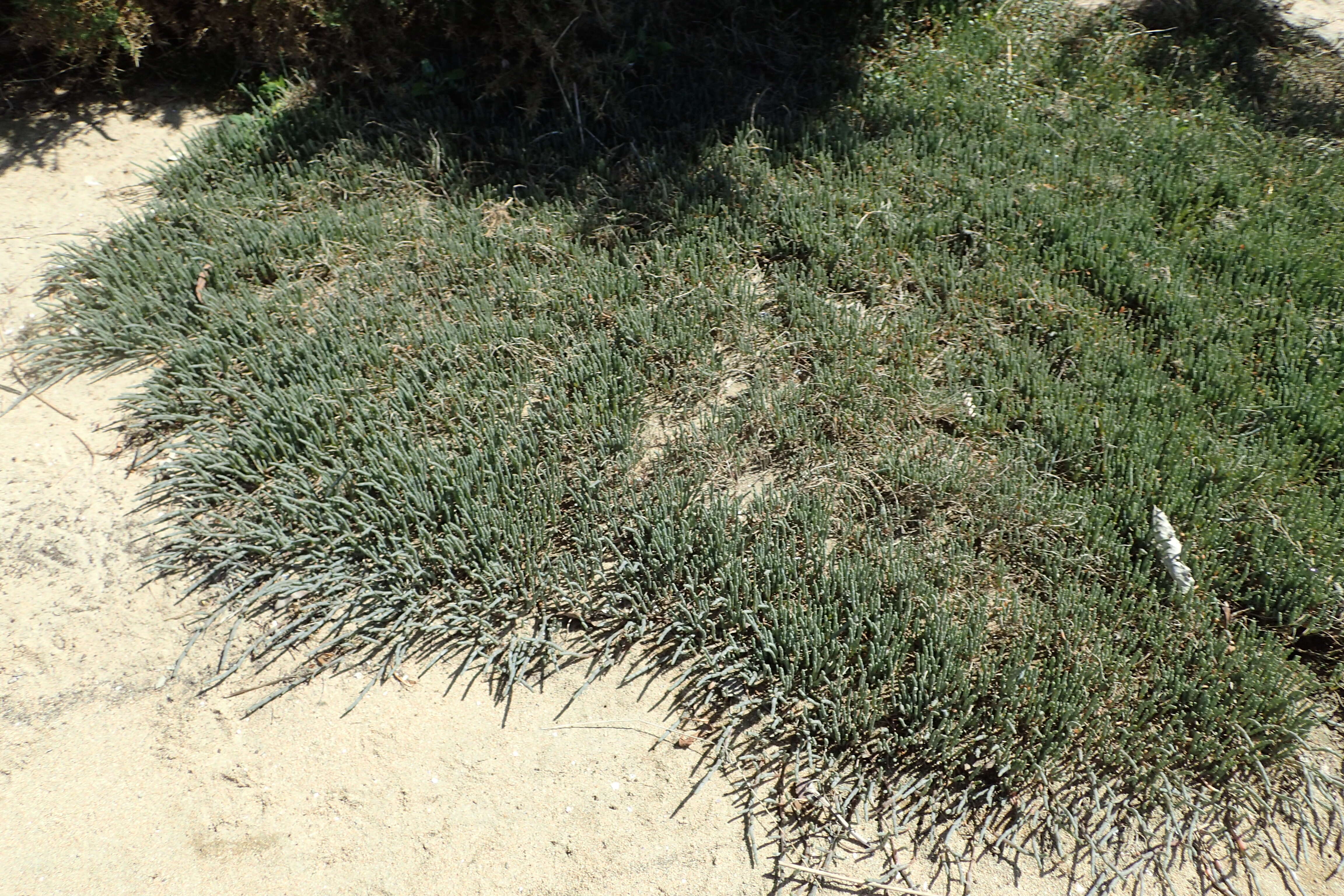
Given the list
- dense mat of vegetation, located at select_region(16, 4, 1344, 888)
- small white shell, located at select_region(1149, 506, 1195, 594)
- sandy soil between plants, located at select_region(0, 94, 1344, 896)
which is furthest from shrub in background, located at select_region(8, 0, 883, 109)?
small white shell, located at select_region(1149, 506, 1195, 594)

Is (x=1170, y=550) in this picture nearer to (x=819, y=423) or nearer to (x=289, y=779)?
(x=819, y=423)

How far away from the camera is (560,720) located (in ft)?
10.7

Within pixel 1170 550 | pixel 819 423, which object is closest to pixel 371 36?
pixel 819 423

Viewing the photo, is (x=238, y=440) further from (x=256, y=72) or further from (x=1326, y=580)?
(x=1326, y=580)

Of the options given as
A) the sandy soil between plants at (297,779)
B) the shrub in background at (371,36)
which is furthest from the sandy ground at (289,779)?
the shrub in background at (371,36)

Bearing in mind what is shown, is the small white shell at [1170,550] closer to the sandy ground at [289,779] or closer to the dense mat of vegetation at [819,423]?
the dense mat of vegetation at [819,423]

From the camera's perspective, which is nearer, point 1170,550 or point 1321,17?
point 1170,550

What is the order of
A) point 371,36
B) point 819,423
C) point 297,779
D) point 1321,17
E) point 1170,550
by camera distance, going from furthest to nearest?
point 1321,17
point 371,36
point 819,423
point 1170,550
point 297,779

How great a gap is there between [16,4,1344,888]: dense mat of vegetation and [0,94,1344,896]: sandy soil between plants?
171mm

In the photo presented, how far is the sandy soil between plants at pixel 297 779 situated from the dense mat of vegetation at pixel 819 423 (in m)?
0.17

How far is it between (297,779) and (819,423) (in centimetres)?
231

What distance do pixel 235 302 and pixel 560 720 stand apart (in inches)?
102

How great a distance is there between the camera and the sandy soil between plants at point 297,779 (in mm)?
2896

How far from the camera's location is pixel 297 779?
123 inches
